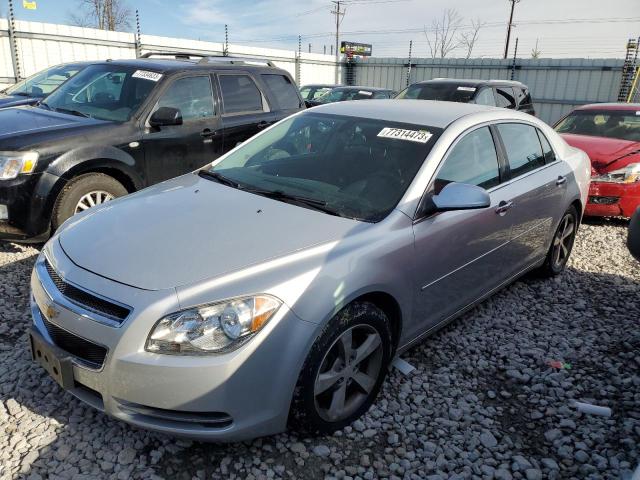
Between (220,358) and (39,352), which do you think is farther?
(39,352)

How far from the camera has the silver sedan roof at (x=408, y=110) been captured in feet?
11.1

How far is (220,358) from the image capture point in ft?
6.83

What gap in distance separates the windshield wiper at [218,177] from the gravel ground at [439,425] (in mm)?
1532

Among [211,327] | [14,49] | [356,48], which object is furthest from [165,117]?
[356,48]

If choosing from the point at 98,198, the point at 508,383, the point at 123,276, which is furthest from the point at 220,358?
the point at 98,198

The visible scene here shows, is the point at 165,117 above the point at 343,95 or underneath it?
above

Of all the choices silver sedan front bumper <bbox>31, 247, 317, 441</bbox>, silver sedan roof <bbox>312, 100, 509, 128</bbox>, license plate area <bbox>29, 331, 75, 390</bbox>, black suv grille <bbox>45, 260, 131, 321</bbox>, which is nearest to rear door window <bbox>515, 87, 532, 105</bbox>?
silver sedan roof <bbox>312, 100, 509, 128</bbox>

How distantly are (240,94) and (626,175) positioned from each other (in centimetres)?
501

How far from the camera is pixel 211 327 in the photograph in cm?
211

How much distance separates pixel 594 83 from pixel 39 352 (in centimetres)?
2149

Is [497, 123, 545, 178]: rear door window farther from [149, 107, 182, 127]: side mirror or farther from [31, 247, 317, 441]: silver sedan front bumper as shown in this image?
[149, 107, 182, 127]: side mirror

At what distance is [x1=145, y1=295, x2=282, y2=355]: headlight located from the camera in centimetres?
209

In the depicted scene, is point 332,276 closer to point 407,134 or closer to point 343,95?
point 407,134

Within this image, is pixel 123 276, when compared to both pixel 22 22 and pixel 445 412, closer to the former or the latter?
pixel 445 412
